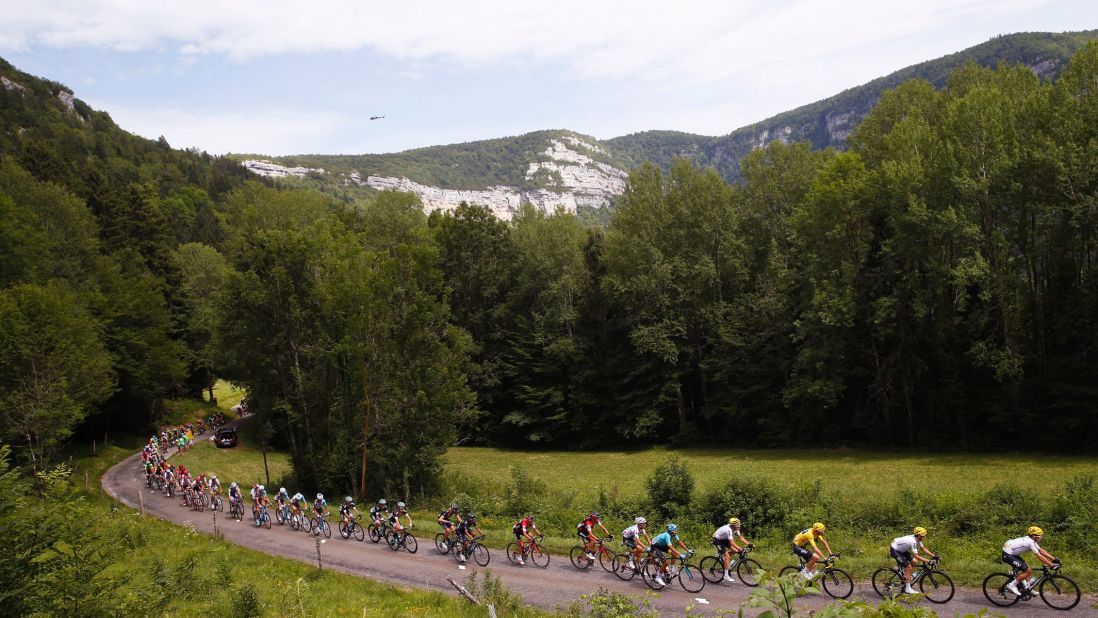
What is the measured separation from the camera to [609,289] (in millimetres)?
52781

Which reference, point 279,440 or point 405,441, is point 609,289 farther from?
point 279,440

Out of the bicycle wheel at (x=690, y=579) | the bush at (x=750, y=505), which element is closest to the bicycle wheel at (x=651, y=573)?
the bicycle wheel at (x=690, y=579)

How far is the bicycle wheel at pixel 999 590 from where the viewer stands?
14.4 meters

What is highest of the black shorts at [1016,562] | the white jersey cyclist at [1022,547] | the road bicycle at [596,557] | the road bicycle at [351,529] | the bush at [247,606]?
the bush at [247,606]

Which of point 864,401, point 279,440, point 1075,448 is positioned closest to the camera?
point 1075,448

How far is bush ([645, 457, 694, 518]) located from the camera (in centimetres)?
2473

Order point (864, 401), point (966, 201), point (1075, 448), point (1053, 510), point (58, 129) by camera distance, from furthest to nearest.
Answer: point (58, 129) < point (864, 401) < point (966, 201) < point (1075, 448) < point (1053, 510)

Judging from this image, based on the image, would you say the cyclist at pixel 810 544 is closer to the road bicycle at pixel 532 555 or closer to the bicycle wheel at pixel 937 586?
the bicycle wheel at pixel 937 586

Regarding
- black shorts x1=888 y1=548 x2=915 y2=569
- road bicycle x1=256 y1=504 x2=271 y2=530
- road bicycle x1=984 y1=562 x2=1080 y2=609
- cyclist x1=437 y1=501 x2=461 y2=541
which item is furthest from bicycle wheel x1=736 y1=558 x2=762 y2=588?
road bicycle x1=256 y1=504 x2=271 y2=530

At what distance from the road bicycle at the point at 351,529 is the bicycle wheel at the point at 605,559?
37.7 feet

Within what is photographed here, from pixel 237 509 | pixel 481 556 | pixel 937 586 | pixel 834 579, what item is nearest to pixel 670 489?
pixel 481 556

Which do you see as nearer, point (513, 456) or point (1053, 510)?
point (1053, 510)

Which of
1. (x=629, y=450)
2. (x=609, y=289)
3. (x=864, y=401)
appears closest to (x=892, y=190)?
(x=864, y=401)

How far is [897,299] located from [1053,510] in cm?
2153
